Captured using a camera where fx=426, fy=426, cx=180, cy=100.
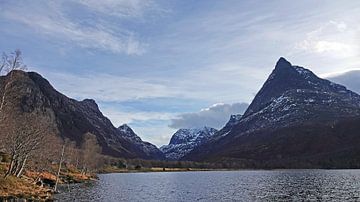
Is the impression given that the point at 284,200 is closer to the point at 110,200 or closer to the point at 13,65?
the point at 110,200

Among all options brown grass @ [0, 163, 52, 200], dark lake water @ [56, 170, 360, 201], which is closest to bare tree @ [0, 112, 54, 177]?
brown grass @ [0, 163, 52, 200]

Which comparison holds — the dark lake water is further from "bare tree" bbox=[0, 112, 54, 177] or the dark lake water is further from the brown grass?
"bare tree" bbox=[0, 112, 54, 177]

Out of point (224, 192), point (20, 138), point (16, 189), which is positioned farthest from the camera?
point (224, 192)

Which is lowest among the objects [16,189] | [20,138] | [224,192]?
[16,189]

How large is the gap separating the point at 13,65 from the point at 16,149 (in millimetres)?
25275

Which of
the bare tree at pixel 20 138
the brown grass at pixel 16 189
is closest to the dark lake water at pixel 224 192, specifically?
the brown grass at pixel 16 189

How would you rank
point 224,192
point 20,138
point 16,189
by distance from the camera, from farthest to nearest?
1. point 224,192
2. point 20,138
3. point 16,189

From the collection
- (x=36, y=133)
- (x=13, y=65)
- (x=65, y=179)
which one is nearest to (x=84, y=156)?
(x=65, y=179)

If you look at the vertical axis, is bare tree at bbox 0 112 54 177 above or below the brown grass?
above

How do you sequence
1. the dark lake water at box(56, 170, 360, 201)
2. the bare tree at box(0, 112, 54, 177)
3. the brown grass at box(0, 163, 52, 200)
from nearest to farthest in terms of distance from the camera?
1. the brown grass at box(0, 163, 52, 200)
2. the bare tree at box(0, 112, 54, 177)
3. the dark lake water at box(56, 170, 360, 201)

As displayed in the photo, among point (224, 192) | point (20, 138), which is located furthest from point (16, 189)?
point (224, 192)

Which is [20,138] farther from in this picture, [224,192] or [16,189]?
[224,192]

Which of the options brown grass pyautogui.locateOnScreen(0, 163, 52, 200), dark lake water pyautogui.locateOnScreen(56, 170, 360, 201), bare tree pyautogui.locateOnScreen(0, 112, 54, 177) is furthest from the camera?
dark lake water pyautogui.locateOnScreen(56, 170, 360, 201)

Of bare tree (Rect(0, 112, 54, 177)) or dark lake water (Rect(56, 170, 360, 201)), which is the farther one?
dark lake water (Rect(56, 170, 360, 201))
